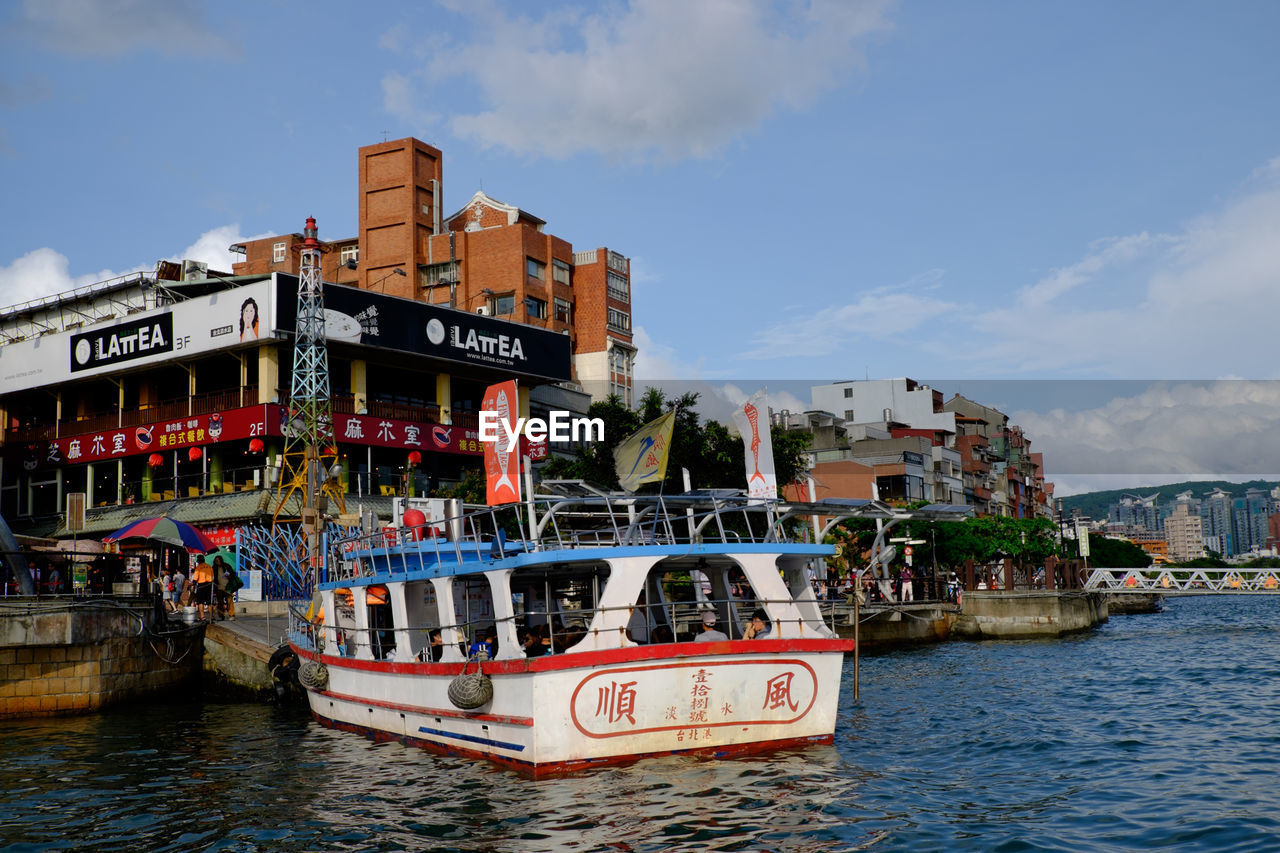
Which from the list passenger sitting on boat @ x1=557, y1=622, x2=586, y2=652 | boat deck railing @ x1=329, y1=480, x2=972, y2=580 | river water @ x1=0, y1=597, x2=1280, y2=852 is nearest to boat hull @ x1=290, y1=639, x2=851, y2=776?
river water @ x1=0, y1=597, x2=1280, y2=852

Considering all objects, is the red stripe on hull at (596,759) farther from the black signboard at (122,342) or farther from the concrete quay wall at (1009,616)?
the black signboard at (122,342)

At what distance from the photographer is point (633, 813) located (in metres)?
13.2

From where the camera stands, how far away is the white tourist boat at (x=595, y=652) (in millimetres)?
14977

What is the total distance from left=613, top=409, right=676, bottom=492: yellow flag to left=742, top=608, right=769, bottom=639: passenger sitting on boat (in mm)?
2528

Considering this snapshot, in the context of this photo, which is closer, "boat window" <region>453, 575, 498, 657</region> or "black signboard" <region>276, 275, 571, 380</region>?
"boat window" <region>453, 575, 498, 657</region>

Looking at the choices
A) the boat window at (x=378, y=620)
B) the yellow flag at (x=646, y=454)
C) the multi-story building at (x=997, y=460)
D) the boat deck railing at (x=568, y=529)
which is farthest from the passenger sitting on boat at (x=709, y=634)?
the multi-story building at (x=997, y=460)

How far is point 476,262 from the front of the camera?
→ 2864 inches

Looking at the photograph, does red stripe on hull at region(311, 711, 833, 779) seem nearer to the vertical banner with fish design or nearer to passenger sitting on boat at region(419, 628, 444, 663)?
passenger sitting on boat at region(419, 628, 444, 663)

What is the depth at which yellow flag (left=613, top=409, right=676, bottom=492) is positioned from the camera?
16906 mm

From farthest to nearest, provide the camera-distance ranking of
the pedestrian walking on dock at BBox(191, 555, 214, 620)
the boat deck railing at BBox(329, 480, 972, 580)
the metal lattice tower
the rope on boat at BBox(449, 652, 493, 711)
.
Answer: the metal lattice tower, the pedestrian walking on dock at BBox(191, 555, 214, 620), the boat deck railing at BBox(329, 480, 972, 580), the rope on boat at BBox(449, 652, 493, 711)

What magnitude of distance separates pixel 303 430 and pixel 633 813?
112 feet

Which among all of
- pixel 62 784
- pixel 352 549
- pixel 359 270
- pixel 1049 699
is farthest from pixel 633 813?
A: pixel 359 270

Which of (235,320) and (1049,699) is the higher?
(235,320)

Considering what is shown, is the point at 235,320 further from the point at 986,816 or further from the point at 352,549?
the point at 986,816
